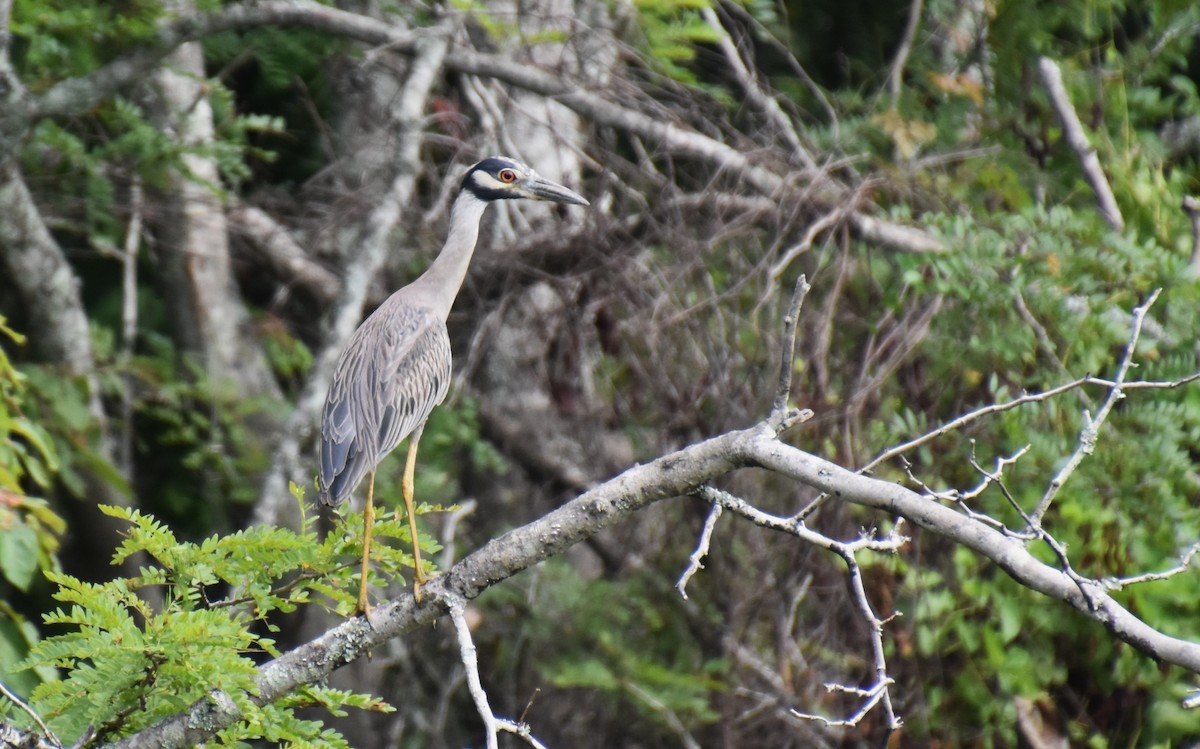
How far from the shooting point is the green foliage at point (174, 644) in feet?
9.23

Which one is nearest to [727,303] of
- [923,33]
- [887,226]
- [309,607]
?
[887,226]

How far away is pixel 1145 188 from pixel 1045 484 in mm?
1473

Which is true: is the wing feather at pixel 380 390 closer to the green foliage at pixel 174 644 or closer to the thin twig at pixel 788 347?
the green foliage at pixel 174 644

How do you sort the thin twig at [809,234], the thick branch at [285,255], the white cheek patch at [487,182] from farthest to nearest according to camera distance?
the thick branch at [285,255] < the thin twig at [809,234] < the white cheek patch at [487,182]

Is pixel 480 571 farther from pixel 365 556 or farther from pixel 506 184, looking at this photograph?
pixel 506 184

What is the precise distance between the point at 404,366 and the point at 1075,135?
3575 mm

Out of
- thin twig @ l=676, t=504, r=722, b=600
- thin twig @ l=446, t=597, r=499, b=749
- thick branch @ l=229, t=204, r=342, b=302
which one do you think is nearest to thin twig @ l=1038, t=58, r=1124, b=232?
thick branch @ l=229, t=204, r=342, b=302

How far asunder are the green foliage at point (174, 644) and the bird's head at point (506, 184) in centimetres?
213

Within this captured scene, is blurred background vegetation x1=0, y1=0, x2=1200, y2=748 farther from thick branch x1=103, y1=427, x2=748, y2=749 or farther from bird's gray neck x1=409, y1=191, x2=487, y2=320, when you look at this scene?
thick branch x1=103, y1=427, x2=748, y2=749

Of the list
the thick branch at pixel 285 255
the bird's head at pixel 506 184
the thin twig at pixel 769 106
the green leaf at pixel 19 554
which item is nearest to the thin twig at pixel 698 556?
the green leaf at pixel 19 554

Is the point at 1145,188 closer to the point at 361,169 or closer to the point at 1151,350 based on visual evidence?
the point at 1151,350

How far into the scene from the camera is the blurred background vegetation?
218 inches

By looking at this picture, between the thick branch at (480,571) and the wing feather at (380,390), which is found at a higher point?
the thick branch at (480,571)

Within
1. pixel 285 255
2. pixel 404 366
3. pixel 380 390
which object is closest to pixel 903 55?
pixel 285 255
